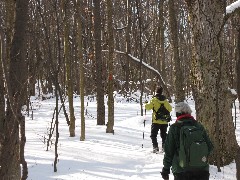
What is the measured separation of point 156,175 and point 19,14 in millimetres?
3929

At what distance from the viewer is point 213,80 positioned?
717 cm

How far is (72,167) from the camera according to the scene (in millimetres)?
7617

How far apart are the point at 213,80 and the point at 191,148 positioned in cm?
301

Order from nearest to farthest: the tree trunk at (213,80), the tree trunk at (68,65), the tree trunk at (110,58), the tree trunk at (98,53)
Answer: the tree trunk at (213,80) < the tree trunk at (68,65) < the tree trunk at (110,58) < the tree trunk at (98,53)

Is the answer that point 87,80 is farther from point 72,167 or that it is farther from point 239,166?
point 239,166

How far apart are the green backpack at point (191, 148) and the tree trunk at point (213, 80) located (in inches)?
107

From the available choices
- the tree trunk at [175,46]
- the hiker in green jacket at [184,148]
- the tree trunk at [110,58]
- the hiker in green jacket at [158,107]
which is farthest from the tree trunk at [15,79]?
the tree trunk at [175,46]

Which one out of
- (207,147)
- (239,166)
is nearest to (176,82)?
(207,147)

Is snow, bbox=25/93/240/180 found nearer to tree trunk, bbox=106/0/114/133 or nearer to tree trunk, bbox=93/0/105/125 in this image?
tree trunk, bbox=106/0/114/133

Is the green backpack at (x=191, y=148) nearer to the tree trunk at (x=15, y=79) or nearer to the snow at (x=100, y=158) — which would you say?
the tree trunk at (x=15, y=79)

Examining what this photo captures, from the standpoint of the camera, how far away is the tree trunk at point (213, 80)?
7.16 meters

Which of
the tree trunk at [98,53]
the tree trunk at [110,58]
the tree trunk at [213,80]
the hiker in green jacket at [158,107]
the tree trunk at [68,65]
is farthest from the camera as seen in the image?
the tree trunk at [98,53]

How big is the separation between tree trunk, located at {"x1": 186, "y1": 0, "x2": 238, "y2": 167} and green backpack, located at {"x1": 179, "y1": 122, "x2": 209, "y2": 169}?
272 cm

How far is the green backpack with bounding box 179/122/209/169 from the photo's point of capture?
4445 mm
